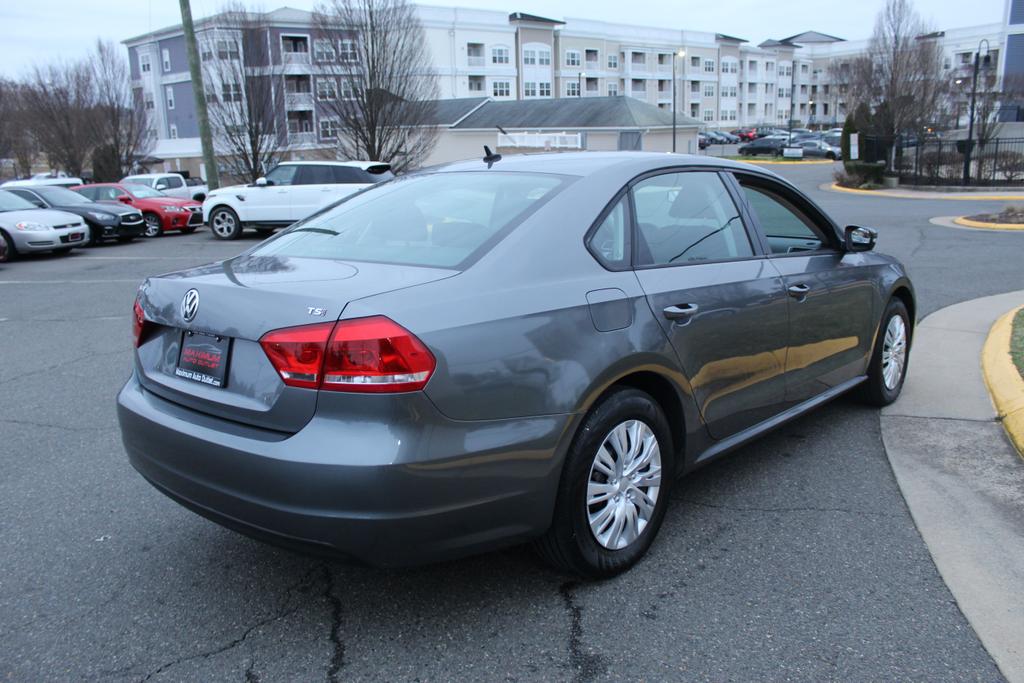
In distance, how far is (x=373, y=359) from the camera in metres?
2.56

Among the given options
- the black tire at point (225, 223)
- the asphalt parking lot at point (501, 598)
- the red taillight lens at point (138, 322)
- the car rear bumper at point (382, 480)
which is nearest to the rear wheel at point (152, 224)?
the black tire at point (225, 223)

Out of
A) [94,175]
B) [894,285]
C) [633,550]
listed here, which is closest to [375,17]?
[94,175]

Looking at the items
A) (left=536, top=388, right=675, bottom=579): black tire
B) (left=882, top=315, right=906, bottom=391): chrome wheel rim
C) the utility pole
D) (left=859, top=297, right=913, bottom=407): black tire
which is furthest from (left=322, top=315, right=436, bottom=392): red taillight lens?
the utility pole

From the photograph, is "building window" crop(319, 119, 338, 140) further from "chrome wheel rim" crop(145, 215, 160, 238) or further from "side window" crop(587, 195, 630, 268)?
"side window" crop(587, 195, 630, 268)

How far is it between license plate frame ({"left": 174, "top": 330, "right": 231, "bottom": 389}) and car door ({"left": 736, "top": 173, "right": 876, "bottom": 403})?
2714 millimetres

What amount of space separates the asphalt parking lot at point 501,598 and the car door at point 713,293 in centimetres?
59

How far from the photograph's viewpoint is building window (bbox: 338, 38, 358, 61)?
94.3 feet

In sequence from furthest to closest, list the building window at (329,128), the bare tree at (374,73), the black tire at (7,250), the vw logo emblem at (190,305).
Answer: the building window at (329,128), the bare tree at (374,73), the black tire at (7,250), the vw logo emblem at (190,305)

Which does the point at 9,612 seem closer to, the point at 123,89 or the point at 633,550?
the point at 633,550

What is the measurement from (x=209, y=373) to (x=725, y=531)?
2338 mm

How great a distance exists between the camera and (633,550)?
132 inches

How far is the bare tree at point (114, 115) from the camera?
141 feet

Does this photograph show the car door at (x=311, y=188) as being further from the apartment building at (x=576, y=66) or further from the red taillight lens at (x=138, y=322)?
the red taillight lens at (x=138, y=322)

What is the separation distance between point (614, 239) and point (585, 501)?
1.08 m
